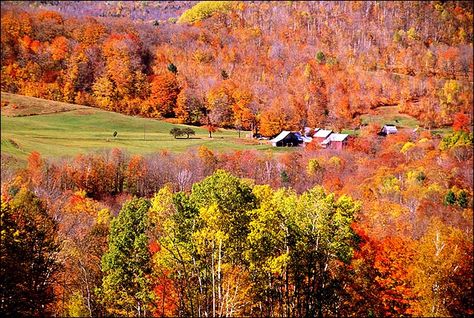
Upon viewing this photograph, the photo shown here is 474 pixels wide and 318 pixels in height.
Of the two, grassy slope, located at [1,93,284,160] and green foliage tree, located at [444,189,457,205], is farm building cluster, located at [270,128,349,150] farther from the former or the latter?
green foliage tree, located at [444,189,457,205]

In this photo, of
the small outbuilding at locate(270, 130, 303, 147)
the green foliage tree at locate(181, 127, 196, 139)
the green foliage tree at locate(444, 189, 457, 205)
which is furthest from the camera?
the green foliage tree at locate(444, 189, 457, 205)

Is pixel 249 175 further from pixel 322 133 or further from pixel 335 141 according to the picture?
pixel 335 141

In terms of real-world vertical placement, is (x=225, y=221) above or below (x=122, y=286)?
above

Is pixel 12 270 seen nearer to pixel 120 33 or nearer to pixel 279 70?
pixel 120 33

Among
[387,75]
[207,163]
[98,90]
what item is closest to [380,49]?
[387,75]

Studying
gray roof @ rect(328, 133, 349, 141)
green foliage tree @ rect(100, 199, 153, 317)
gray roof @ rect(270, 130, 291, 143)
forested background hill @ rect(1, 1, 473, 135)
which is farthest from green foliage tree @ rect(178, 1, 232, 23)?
green foliage tree @ rect(100, 199, 153, 317)

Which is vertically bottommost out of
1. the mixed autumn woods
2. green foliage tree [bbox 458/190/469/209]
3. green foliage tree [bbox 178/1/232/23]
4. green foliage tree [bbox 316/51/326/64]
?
green foliage tree [bbox 458/190/469/209]
